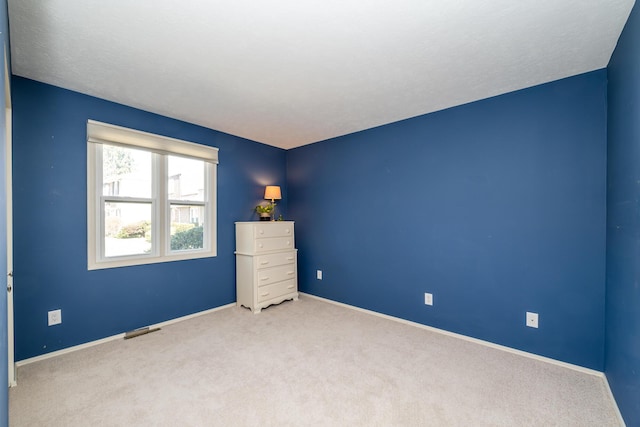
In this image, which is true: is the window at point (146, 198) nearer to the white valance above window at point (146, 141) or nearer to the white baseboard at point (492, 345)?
the white valance above window at point (146, 141)

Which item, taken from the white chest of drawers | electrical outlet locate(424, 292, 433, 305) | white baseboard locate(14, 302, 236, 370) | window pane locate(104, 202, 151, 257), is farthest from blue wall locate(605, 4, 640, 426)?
window pane locate(104, 202, 151, 257)

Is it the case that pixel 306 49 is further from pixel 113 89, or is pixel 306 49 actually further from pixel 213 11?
pixel 113 89

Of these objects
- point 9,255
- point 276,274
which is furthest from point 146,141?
point 276,274

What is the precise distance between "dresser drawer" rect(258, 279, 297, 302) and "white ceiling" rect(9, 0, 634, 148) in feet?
7.26

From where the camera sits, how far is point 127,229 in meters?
2.92

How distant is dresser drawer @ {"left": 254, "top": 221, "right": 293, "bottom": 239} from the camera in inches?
143

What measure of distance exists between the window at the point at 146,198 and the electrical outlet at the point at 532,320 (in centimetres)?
341

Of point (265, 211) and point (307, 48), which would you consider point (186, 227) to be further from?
point (307, 48)

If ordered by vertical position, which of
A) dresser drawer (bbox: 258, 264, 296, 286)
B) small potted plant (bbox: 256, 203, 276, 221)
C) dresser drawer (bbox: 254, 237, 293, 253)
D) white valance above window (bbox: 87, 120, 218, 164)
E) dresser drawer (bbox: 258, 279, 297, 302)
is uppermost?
white valance above window (bbox: 87, 120, 218, 164)

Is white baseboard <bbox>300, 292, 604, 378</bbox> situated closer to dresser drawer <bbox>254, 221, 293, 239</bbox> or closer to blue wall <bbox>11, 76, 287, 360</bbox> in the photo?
dresser drawer <bbox>254, 221, 293, 239</bbox>

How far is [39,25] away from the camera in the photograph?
167cm

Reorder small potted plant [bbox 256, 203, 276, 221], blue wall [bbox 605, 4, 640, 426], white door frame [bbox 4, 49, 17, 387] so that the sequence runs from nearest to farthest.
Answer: blue wall [bbox 605, 4, 640, 426]
white door frame [bbox 4, 49, 17, 387]
small potted plant [bbox 256, 203, 276, 221]

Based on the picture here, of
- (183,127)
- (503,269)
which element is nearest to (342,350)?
(503,269)

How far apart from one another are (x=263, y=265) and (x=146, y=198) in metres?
1.54
